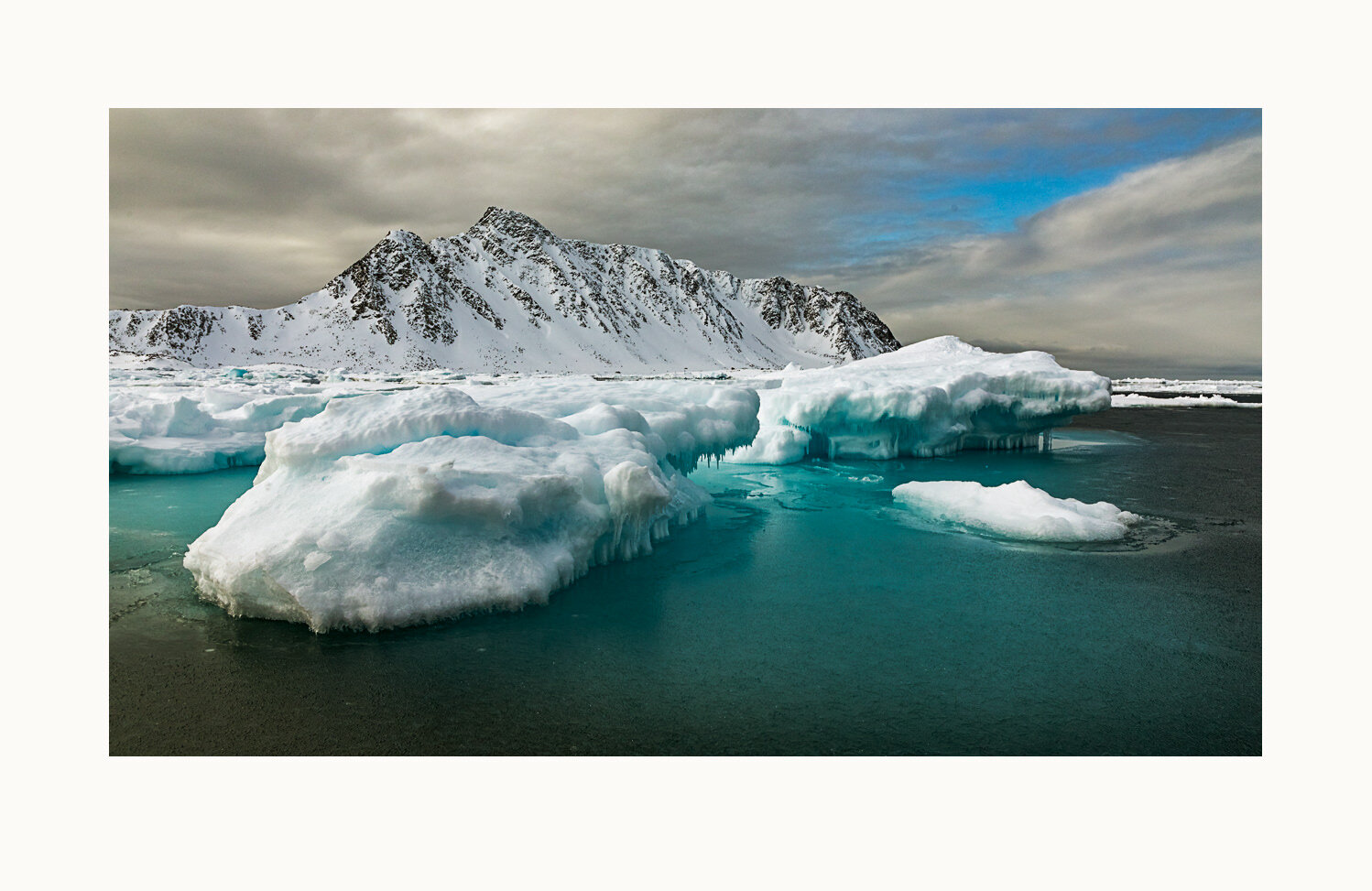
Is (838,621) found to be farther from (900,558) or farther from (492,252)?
(492,252)

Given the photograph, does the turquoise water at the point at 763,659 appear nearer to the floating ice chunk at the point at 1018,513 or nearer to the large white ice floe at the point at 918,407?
the floating ice chunk at the point at 1018,513

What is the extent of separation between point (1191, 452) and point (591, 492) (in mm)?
20978

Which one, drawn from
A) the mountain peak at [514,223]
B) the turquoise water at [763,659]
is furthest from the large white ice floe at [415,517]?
the mountain peak at [514,223]

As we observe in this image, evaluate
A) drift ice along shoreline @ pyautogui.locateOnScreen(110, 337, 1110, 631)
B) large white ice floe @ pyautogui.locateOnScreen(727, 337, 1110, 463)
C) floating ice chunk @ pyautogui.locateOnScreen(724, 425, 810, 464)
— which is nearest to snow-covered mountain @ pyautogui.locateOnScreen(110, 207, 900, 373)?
floating ice chunk @ pyautogui.locateOnScreen(724, 425, 810, 464)

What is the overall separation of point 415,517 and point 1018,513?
864 centimetres

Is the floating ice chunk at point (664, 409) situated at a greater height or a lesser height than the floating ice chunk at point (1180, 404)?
lesser

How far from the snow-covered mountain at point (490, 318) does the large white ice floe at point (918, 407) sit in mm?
108720

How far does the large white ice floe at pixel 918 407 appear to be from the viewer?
1861 cm

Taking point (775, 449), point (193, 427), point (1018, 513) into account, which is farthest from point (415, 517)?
point (193, 427)

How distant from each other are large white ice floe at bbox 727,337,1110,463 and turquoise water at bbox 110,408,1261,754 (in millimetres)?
8735

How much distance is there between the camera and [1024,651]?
19.6 feet

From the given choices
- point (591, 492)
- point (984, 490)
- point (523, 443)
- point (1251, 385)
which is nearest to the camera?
point (591, 492)

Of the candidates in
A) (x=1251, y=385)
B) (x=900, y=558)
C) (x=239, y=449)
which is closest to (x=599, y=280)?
(x=1251, y=385)

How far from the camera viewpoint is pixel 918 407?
18.5m
